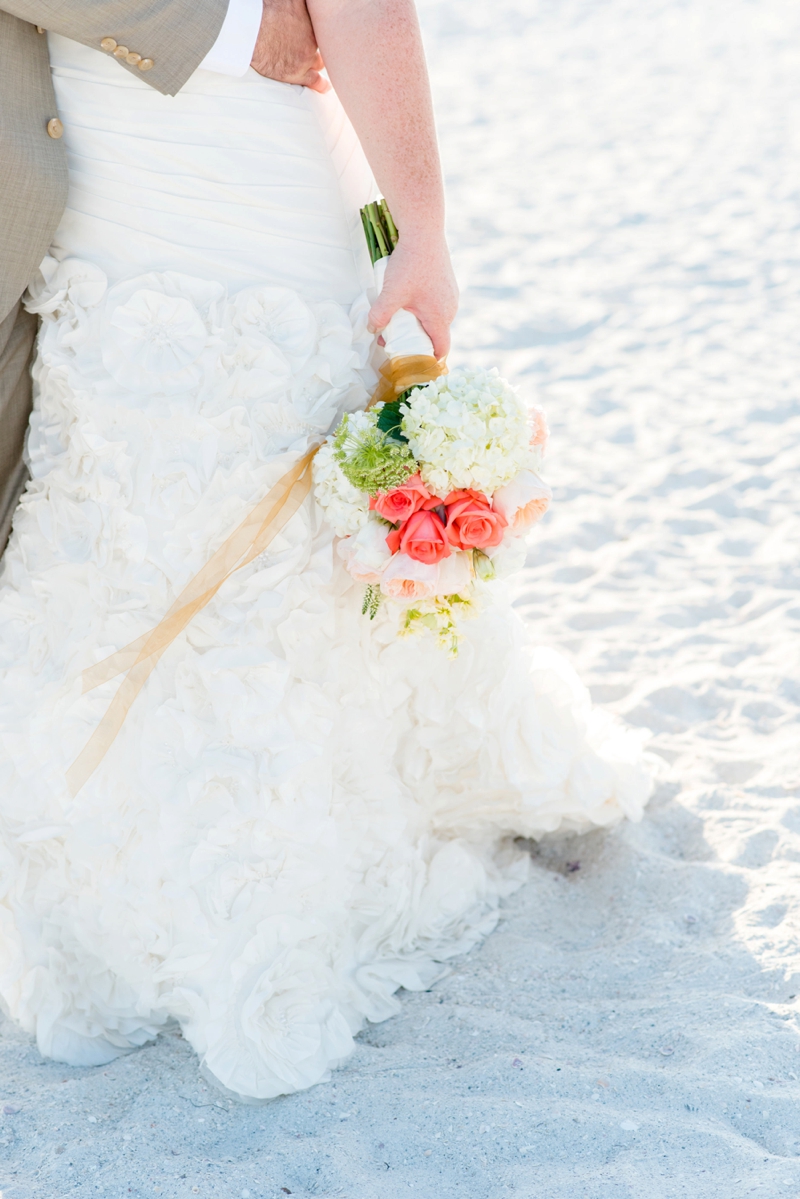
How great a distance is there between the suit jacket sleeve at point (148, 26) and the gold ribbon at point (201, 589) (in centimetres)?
60

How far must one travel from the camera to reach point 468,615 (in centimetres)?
212

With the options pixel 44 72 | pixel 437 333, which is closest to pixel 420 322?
pixel 437 333

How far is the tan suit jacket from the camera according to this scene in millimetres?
1837

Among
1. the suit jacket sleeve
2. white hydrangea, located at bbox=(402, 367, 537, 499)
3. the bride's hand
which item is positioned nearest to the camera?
the suit jacket sleeve

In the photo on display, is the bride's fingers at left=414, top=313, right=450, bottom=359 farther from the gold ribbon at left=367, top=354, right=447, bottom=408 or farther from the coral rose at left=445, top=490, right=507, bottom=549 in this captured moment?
the coral rose at left=445, top=490, right=507, bottom=549

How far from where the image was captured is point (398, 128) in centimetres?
202

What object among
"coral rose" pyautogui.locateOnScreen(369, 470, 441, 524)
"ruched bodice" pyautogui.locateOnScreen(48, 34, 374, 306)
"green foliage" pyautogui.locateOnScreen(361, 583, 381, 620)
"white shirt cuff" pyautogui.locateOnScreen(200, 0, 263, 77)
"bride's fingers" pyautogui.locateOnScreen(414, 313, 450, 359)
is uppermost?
"white shirt cuff" pyautogui.locateOnScreen(200, 0, 263, 77)

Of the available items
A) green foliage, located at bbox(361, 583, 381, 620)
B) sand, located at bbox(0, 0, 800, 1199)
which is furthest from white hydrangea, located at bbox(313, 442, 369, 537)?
sand, located at bbox(0, 0, 800, 1199)

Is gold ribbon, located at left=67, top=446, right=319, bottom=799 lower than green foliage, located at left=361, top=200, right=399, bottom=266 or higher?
lower

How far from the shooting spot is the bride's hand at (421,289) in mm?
2076

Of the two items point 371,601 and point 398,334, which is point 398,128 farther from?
point 371,601

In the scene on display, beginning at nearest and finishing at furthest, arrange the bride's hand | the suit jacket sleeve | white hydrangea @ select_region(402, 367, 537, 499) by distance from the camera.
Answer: the suit jacket sleeve
white hydrangea @ select_region(402, 367, 537, 499)
the bride's hand

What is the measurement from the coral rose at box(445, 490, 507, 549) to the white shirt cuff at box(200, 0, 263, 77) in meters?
0.80

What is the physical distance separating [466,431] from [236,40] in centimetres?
74
